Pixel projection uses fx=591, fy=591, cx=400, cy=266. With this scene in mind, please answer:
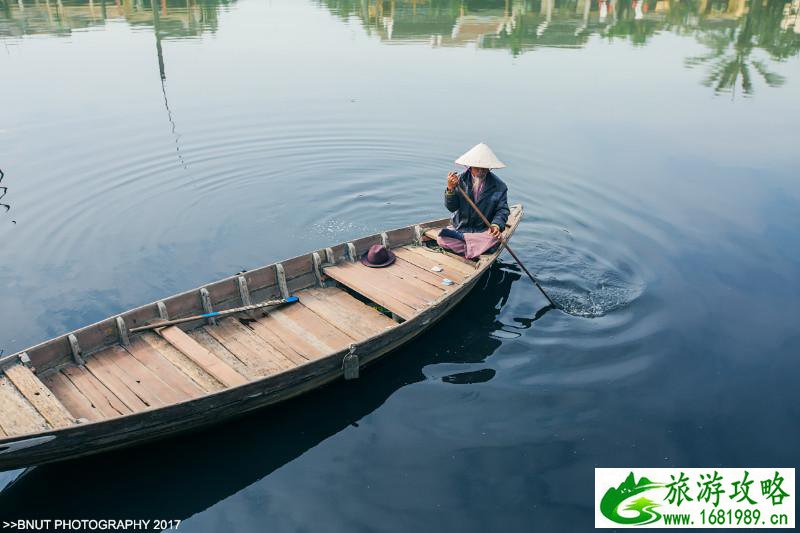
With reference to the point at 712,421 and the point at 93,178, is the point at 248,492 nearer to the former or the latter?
the point at 712,421

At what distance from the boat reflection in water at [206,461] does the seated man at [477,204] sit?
7.10 feet

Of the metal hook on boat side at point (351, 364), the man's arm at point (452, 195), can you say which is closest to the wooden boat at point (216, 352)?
the metal hook on boat side at point (351, 364)

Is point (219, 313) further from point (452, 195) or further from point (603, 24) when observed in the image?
point (603, 24)

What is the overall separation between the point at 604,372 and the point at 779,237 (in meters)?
6.22

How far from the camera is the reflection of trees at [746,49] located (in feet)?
76.0

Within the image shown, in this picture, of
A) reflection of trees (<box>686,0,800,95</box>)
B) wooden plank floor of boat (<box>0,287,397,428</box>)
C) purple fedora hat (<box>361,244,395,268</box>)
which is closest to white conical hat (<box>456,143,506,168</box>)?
purple fedora hat (<box>361,244,395,268</box>)

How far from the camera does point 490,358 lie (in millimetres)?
8773

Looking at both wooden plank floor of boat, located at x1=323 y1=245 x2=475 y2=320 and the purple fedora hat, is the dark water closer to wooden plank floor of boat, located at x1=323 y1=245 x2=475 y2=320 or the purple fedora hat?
wooden plank floor of boat, located at x1=323 y1=245 x2=475 y2=320

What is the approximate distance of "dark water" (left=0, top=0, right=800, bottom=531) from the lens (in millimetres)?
6785

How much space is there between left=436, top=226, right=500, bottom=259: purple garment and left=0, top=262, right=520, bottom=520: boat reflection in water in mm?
1974

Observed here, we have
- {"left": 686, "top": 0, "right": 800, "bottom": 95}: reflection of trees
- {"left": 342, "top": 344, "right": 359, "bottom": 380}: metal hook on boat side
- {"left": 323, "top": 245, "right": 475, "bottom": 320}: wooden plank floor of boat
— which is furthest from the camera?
{"left": 686, "top": 0, "right": 800, "bottom": 95}: reflection of trees

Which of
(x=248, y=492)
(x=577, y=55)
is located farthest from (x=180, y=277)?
(x=577, y=55)

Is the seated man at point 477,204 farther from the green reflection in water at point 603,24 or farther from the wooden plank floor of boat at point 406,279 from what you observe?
the green reflection in water at point 603,24

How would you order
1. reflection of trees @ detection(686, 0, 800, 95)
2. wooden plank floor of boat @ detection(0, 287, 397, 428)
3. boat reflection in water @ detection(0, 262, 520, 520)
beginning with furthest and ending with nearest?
1. reflection of trees @ detection(686, 0, 800, 95)
2. boat reflection in water @ detection(0, 262, 520, 520)
3. wooden plank floor of boat @ detection(0, 287, 397, 428)
